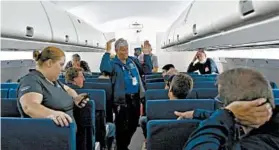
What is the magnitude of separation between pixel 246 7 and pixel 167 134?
86 centimetres

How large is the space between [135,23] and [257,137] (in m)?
12.6

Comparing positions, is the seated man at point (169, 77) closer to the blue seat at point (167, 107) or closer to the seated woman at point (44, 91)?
the blue seat at point (167, 107)

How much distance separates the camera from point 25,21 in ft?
12.5

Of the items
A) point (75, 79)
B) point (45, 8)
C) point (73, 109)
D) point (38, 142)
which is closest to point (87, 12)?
point (45, 8)

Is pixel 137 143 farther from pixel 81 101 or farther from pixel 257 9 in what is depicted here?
pixel 257 9

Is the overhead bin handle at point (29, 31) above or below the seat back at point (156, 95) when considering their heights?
above

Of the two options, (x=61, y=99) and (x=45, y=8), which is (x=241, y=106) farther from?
(x=45, y=8)

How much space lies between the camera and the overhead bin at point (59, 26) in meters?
5.13

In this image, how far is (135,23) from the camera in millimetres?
14070

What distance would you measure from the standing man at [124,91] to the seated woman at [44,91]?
1798mm

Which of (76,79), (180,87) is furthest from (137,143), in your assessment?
(180,87)

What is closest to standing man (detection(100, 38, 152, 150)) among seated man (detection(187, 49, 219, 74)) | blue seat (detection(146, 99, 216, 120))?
blue seat (detection(146, 99, 216, 120))

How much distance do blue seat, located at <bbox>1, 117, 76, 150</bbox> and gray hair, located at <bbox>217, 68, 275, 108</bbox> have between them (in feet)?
3.06

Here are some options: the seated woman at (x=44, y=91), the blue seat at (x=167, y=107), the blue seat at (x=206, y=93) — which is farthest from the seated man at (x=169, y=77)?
the seated woman at (x=44, y=91)
